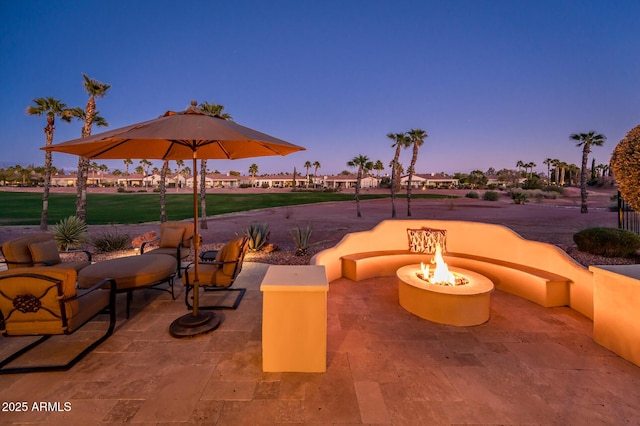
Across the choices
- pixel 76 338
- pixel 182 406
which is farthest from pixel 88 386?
pixel 76 338

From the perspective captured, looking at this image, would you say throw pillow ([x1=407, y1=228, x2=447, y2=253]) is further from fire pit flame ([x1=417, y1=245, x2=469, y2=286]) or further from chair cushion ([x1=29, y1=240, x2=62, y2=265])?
chair cushion ([x1=29, y1=240, x2=62, y2=265])

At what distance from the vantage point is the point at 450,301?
4000mm

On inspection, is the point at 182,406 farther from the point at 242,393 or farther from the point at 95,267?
the point at 95,267

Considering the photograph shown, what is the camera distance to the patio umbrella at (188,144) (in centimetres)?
297

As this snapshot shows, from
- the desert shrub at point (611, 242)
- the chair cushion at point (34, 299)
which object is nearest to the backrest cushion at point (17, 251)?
the chair cushion at point (34, 299)

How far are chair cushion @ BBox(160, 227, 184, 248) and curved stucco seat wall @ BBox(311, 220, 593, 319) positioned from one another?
3.12 m

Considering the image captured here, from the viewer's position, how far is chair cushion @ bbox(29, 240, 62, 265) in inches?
180

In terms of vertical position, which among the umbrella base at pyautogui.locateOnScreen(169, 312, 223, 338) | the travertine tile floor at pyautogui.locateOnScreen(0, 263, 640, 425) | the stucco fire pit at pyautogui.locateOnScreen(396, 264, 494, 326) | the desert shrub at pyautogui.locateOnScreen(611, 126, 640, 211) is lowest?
the travertine tile floor at pyautogui.locateOnScreen(0, 263, 640, 425)

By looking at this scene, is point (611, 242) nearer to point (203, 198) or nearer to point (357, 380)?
point (357, 380)

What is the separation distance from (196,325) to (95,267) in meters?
1.95

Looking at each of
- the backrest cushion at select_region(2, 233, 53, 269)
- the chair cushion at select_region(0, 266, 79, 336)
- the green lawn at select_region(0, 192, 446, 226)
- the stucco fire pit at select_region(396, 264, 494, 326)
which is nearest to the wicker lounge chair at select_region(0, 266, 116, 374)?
the chair cushion at select_region(0, 266, 79, 336)

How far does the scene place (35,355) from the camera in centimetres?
318

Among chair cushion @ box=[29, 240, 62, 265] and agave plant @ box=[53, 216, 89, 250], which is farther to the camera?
agave plant @ box=[53, 216, 89, 250]

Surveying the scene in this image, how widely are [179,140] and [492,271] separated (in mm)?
5813
